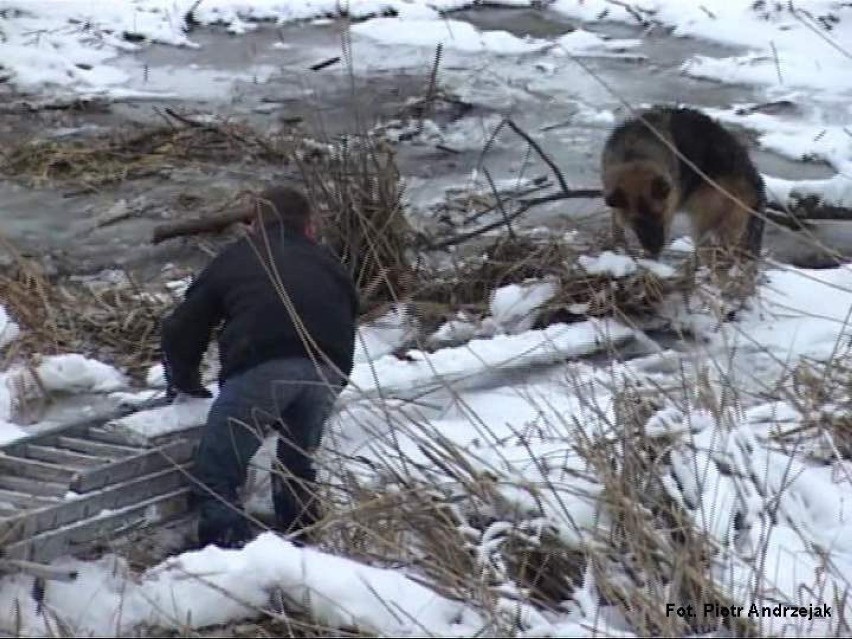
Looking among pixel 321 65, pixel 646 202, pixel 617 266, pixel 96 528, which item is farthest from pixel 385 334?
pixel 321 65

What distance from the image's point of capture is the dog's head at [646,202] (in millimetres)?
8125

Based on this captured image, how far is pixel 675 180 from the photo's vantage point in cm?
831

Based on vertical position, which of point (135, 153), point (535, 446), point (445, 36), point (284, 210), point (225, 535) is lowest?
point (445, 36)

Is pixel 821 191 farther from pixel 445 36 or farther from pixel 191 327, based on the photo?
pixel 445 36

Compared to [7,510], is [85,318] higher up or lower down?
lower down

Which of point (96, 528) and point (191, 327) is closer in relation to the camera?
point (96, 528)

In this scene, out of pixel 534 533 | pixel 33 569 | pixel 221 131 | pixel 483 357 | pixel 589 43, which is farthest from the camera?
pixel 589 43

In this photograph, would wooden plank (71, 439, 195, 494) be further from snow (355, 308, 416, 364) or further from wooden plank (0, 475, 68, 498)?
snow (355, 308, 416, 364)

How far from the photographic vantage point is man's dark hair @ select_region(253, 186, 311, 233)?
6.12 metres

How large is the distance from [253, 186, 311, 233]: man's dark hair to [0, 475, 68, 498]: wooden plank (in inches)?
51.9

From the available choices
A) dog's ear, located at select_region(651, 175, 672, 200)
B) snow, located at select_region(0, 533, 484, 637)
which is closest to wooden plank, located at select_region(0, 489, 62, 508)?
snow, located at select_region(0, 533, 484, 637)

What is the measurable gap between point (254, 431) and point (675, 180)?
11.9ft

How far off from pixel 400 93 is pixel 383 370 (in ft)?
19.4

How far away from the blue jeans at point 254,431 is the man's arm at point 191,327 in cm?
29
